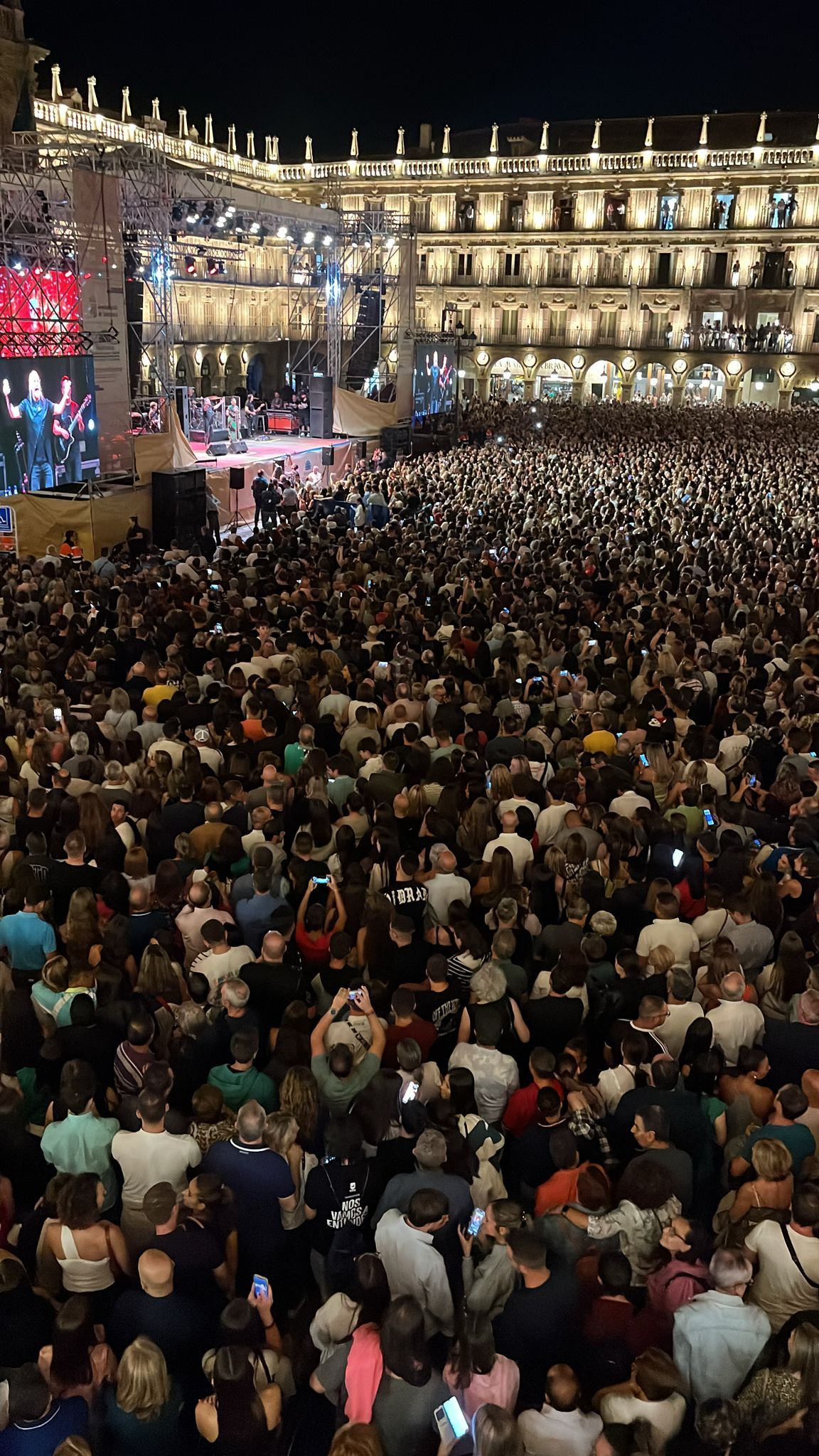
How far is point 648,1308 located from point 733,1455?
52cm

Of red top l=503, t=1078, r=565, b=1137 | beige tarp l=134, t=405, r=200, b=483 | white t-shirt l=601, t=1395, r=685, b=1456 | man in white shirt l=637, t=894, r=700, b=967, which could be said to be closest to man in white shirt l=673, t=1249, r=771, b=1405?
white t-shirt l=601, t=1395, r=685, b=1456

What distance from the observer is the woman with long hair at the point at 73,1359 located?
9.63 feet

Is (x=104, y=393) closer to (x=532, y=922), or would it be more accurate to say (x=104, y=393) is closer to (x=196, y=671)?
(x=196, y=671)

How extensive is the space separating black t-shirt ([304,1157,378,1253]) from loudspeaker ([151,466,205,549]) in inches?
562

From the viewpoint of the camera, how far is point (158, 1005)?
455 centimetres

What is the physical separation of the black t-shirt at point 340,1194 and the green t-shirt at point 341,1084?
0.41m

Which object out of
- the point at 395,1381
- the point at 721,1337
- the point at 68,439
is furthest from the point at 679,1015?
the point at 68,439

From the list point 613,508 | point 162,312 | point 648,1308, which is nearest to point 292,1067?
point 648,1308

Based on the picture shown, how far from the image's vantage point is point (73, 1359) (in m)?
2.95

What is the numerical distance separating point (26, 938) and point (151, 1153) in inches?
63.6

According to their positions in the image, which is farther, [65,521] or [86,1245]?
[65,521]

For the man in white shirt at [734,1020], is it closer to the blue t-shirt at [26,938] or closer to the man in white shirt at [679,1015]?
the man in white shirt at [679,1015]

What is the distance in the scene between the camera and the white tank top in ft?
11.2

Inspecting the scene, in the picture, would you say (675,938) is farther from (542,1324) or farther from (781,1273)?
(542,1324)
